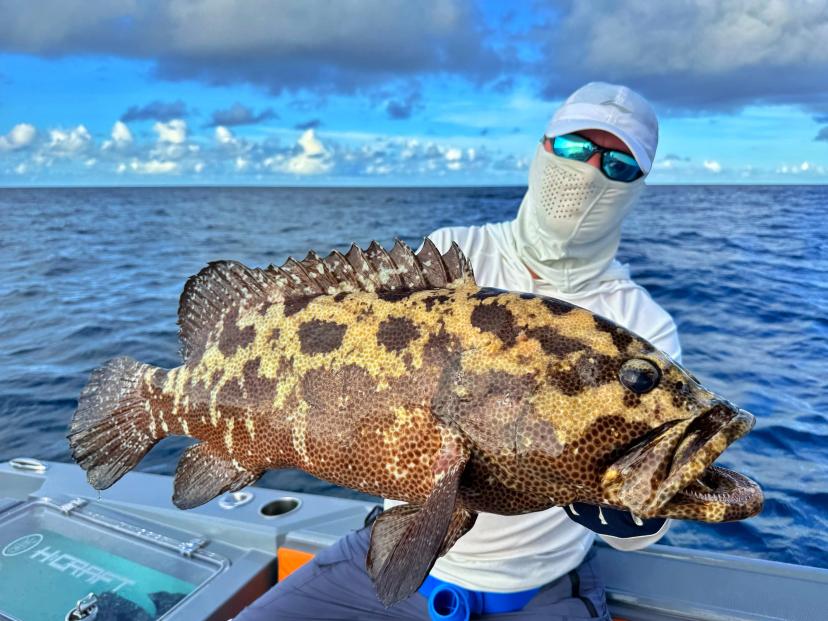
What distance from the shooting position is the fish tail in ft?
8.10

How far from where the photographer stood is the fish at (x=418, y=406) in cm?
172

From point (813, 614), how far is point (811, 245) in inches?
983

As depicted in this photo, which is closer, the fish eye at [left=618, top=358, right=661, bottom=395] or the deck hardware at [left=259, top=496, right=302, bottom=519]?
the fish eye at [left=618, top=358, right=661, bottom=395]

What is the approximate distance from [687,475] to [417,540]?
2.47ft

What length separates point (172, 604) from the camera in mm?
3705

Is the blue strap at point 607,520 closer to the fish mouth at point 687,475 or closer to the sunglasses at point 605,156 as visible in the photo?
the fish mouth at point 687,475

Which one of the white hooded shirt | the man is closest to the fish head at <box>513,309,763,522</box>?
the white hooded shirt

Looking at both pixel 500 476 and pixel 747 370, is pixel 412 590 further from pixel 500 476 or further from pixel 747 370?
pixel 747 370

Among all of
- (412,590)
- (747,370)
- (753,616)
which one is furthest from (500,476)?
(747,370)

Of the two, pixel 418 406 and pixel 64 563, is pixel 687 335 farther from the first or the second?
pixel 418 406

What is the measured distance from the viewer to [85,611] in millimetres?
3576

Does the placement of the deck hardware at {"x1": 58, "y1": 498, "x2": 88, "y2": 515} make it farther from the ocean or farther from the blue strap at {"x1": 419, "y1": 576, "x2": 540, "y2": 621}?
the blue strap at {"x1": 419, "y1": 576, "x2": 540, "y2": 621}

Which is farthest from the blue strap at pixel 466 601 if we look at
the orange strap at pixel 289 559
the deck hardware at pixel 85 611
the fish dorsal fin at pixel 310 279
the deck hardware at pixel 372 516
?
the deck hardware at pixel 85 611

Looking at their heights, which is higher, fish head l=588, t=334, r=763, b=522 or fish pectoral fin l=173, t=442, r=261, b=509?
fish head l=588, t=334, r=763, b=522
